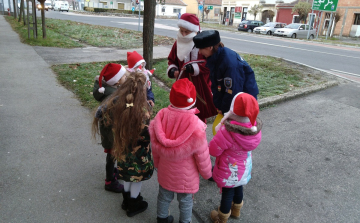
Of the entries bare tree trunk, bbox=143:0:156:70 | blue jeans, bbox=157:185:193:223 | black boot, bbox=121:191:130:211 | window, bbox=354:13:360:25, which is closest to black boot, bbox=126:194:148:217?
black boot, bbox=121:191:130:211

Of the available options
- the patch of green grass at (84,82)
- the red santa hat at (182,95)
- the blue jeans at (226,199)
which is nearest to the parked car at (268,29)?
the patch of green grass at (84,82)

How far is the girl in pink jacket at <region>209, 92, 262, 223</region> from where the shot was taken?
218 centimetres

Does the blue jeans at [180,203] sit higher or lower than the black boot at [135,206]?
higher

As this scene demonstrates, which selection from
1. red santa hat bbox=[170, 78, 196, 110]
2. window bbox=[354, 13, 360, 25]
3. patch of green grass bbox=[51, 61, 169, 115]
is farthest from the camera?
window bbox=[354, 13, 360, 25]

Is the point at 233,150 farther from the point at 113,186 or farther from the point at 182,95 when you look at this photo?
the point at 113,186

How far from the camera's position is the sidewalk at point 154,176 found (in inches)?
104

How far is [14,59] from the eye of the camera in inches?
327

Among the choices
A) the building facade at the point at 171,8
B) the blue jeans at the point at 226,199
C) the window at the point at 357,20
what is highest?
the building facade at the point at 171,8

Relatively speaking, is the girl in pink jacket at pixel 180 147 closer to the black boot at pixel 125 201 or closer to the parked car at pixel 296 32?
the black boot at pixel 125 201

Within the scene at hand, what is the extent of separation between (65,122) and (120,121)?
2.62m

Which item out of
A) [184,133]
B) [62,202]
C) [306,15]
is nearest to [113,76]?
[184,133]

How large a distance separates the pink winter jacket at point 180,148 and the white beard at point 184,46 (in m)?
1.08

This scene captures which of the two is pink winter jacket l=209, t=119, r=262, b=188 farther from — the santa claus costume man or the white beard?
the white beard

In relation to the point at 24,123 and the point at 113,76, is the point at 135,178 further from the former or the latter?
the point at 24,123
